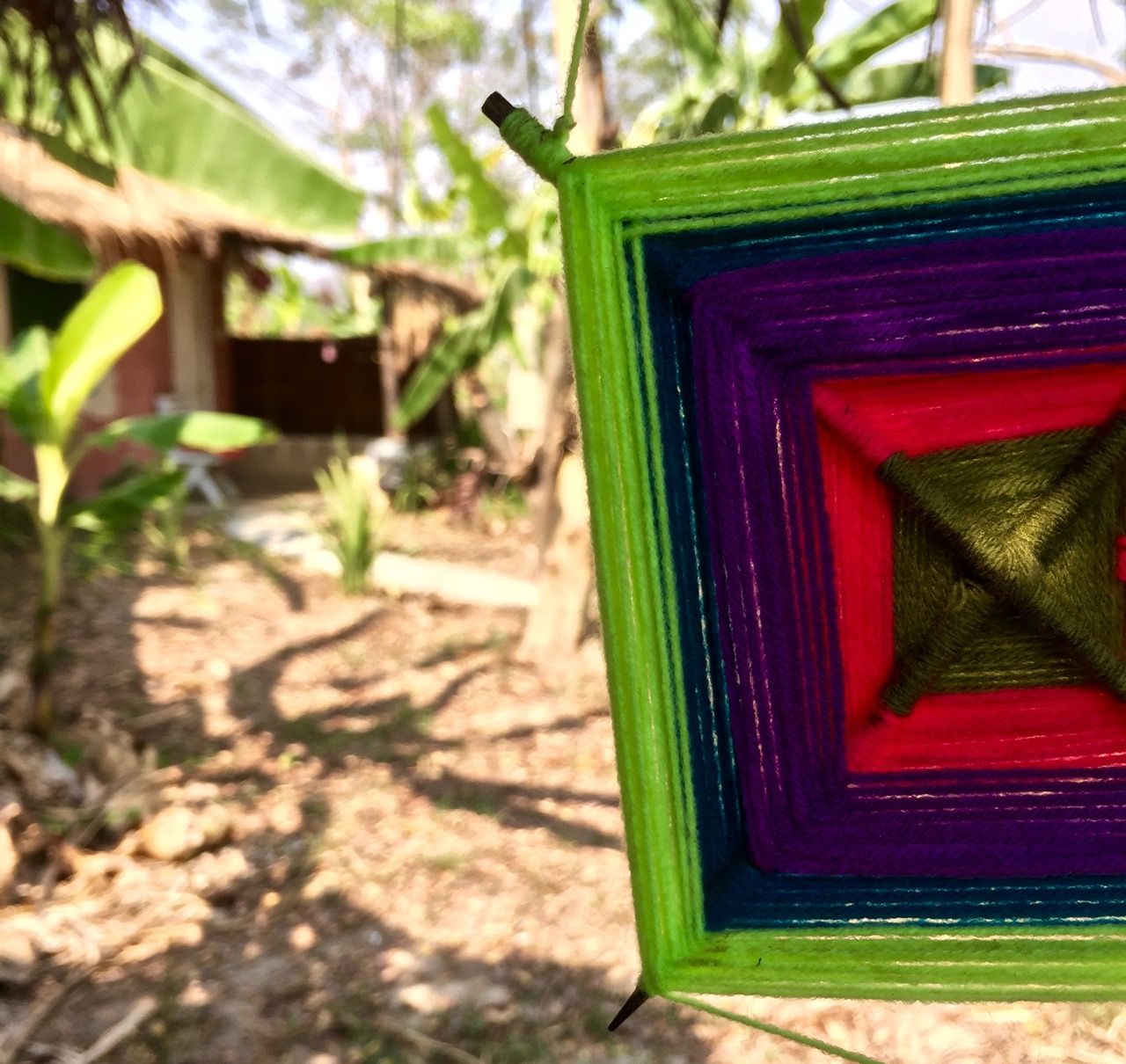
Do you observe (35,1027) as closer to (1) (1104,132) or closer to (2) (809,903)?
(2) (809,903)

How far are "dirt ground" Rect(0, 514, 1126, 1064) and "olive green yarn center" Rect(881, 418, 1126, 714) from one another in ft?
4.06

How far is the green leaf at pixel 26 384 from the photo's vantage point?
267cm

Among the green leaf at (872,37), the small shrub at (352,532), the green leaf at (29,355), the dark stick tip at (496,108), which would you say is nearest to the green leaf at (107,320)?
the green leaf at (29,355)

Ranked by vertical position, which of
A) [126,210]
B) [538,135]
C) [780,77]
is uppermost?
[126,210]

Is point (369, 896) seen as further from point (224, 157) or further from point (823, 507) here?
point (224, 157)

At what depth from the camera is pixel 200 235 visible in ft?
20.9

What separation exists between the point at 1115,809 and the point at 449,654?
3898 millimetres

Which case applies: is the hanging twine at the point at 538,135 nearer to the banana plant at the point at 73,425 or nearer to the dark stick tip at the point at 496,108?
the dark stick tip at the point at 496,108

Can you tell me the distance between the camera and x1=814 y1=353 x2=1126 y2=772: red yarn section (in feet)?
2.50

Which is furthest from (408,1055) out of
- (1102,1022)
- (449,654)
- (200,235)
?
(200,235)

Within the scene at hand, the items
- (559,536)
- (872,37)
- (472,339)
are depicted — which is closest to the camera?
(872,37)

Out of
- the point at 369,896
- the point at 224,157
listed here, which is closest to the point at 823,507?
the point at 369,896

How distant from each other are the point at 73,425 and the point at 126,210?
12.1 ft

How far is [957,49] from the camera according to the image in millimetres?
1331
